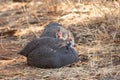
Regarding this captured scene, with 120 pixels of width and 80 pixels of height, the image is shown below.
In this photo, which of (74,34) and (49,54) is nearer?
(49,54)

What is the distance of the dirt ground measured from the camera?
5613 mm

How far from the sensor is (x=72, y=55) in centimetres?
586

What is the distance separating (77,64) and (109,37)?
4.17 feet

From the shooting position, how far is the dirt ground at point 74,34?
221 inches

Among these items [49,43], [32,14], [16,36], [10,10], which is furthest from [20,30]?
[49,43]

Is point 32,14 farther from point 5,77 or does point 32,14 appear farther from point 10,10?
point 5,77

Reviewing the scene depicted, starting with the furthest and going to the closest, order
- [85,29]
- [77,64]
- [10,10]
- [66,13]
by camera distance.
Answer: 1. [10,10]
2. [66,13]
3. [85,29]
4. [77,64]

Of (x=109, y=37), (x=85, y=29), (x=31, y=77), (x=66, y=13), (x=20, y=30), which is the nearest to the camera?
(x=31, y=77)

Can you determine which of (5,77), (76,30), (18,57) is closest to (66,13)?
(76,30)

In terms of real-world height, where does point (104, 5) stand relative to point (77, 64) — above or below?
above

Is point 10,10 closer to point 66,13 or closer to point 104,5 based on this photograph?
point 66,13

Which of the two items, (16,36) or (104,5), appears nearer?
(104,5)

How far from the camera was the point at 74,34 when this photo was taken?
24.8 ft

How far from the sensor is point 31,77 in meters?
5.52
